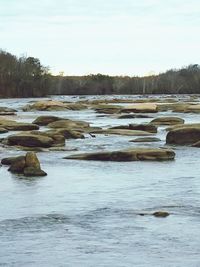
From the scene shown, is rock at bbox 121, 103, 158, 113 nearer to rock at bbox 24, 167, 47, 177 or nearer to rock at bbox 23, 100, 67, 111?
rock at bbox 23, 100, 67, 111

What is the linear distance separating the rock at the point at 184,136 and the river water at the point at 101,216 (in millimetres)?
5889

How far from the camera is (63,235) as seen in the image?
8.91 metres

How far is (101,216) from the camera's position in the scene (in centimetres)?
1012

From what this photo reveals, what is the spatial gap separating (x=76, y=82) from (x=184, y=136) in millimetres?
129590

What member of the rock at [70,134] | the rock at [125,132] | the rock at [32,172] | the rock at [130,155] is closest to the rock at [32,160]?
the rock at [32,172]

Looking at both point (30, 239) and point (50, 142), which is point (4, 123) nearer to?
point (50, 142)

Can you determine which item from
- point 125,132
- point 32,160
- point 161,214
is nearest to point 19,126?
point 125,132

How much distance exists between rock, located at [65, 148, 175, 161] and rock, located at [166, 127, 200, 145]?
4.31m

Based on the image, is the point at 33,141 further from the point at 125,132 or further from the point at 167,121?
the point at 167,121

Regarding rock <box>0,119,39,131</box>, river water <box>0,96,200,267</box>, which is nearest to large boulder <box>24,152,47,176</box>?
river water <box>0,96,200,267</box>

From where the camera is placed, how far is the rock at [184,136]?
22672mm

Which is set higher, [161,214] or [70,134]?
[70,134]

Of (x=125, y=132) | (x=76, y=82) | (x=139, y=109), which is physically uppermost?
(x=76, y=82)

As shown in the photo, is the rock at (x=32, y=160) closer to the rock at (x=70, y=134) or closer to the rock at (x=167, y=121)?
the rock at (x=70, y=134)
